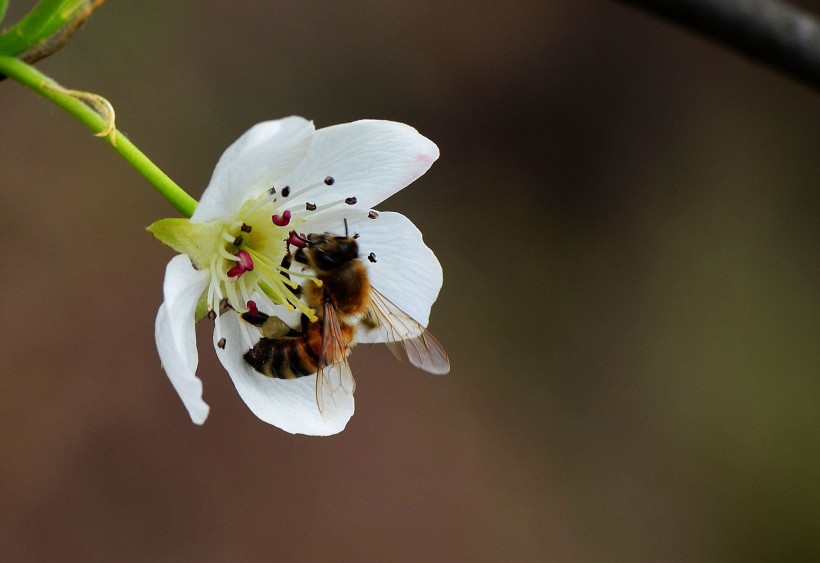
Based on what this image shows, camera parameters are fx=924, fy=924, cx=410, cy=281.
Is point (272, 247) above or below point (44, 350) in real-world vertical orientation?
below

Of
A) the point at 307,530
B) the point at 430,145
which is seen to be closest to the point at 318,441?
the point at 307,530

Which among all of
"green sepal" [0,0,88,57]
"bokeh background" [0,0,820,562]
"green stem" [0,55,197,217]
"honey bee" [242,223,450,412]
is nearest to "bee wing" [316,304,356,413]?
"honey bee" [242,223,450,412]

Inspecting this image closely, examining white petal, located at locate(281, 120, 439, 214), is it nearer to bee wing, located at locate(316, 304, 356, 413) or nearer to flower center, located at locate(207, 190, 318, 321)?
flower center, located at locate(207, 190, 318, 321)

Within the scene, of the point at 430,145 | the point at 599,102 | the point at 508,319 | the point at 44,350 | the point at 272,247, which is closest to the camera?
the point at 430,145

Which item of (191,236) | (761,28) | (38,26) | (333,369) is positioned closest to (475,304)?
(761,28)

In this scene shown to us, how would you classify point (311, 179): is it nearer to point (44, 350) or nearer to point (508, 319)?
point (44, 350)

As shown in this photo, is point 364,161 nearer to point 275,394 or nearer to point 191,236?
point 191,236
